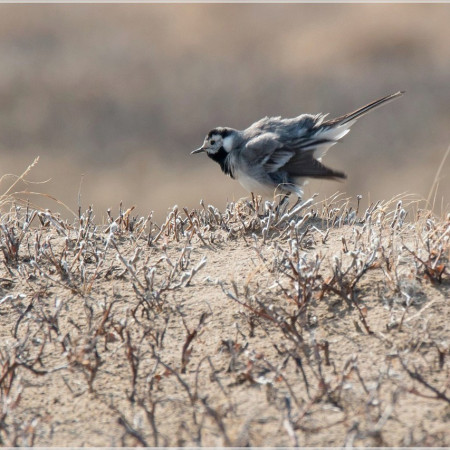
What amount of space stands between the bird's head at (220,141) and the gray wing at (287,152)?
47 centimetres

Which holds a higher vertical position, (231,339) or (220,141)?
(220,141)

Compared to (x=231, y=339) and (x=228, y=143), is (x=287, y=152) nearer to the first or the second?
(x=228, y=143)

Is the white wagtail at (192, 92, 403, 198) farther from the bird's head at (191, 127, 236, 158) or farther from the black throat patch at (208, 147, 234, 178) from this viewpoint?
the bird's head at (191, 127, 236, 158)

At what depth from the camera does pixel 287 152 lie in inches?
266

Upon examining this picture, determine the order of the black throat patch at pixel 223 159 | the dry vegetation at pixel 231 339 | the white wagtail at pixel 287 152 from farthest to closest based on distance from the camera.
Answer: the black throat patch at pixel 223 159 → the white wagtail at pixel 287 152 → the dry vegetation at pixel 231 339

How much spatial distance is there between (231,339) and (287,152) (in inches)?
125

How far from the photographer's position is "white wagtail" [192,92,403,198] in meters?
6.73

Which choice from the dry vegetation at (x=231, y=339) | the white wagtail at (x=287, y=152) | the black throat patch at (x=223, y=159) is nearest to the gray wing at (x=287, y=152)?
the white wagtail at (x=287, y=152)

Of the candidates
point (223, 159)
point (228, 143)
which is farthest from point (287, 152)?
point (223, 159)

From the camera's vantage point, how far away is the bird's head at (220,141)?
24.0ft

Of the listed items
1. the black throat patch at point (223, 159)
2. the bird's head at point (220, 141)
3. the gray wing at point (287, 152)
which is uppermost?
the bird's head at point (220, 141)

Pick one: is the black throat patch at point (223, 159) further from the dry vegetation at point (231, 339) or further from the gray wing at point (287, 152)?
the dry vegetation at point (231, 339)

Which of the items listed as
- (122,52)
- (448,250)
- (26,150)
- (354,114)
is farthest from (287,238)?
(122,52)

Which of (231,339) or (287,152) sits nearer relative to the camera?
(231,339)
